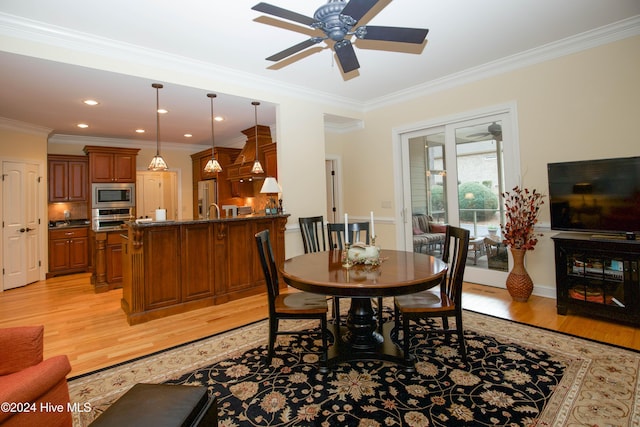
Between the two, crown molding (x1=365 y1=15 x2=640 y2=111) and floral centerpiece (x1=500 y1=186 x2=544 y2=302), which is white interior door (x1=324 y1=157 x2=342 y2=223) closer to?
crown molding (x1=365 y1=15 x2=640 y2=111)

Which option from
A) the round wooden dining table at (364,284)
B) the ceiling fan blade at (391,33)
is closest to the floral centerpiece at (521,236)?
the round wooden dining table at (364,284)

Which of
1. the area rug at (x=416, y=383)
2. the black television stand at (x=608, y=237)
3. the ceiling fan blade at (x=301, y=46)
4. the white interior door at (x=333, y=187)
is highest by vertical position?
the ceiling fan blade at (x=301, y=46)

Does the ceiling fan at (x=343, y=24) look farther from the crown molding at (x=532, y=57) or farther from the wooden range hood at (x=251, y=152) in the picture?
the wooden range hood at (x=251, y=152)

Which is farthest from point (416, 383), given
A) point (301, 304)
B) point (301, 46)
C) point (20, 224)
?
point (20, 224)

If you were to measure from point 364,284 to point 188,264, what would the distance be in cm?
257

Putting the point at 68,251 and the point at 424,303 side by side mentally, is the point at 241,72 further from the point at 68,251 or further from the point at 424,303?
the point at 68,251

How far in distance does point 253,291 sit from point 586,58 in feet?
15.5

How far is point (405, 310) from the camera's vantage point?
88.0 inches

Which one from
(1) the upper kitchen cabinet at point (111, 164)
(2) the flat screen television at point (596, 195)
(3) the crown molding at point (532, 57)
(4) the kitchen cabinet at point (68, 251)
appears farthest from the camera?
(1) the upper kitchen cabinet at point (111, 164)

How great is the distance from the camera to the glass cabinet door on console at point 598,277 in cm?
283

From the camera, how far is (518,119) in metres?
3.88

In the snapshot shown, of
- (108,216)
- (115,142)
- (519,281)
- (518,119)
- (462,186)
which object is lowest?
(519,281)

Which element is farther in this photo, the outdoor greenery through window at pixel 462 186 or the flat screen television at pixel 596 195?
the outdoor greenery through window at pixel 462 186

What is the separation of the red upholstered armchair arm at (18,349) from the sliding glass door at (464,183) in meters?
4.54
